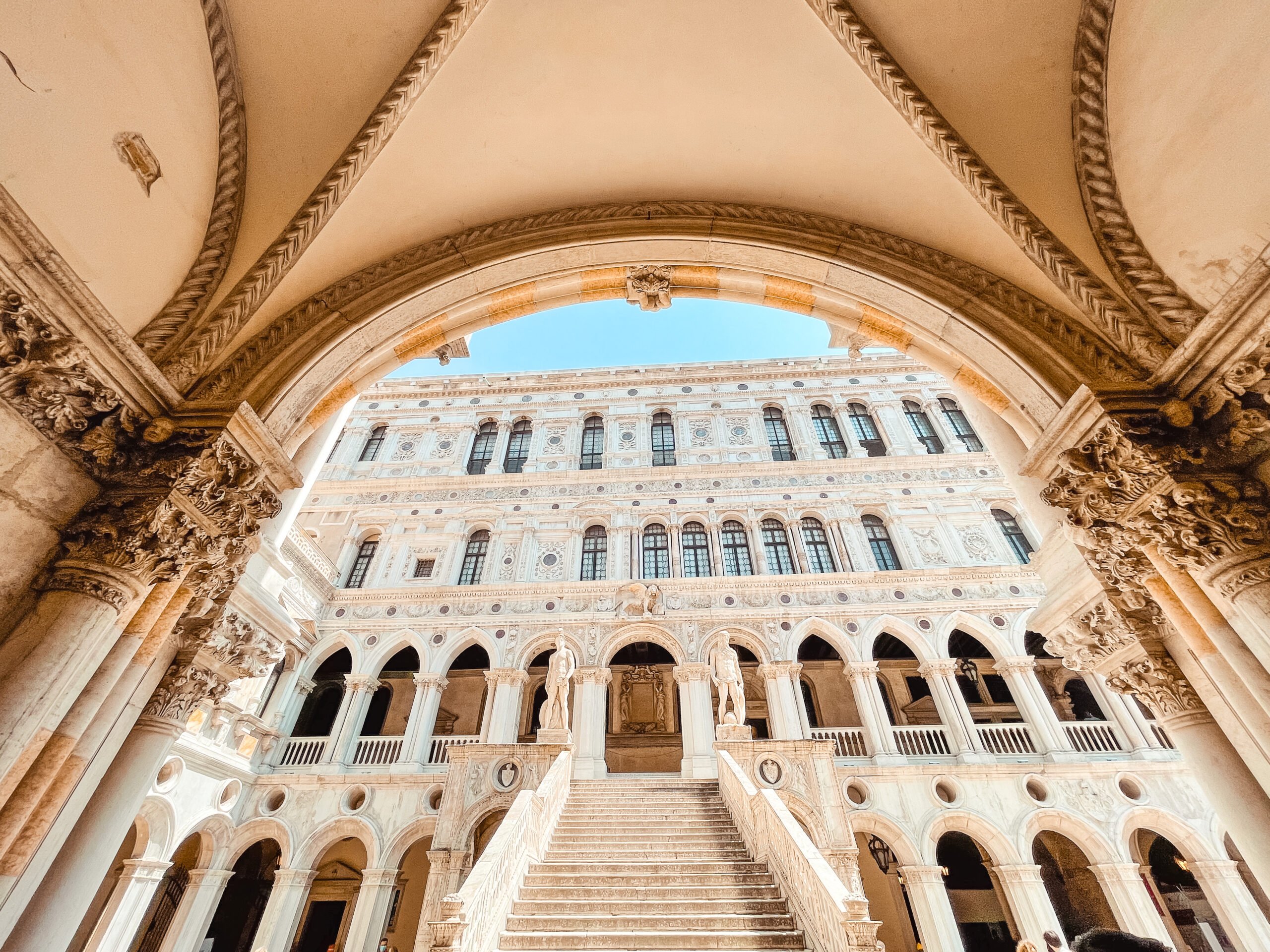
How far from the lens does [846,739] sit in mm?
12039

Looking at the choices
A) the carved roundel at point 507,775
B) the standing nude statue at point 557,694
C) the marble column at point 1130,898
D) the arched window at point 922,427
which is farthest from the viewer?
the arched window at point 922,427

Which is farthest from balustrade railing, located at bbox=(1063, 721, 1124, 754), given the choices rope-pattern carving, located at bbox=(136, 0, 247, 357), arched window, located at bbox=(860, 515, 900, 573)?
rope-pattern carving, located at bbox=(136, 0, 247, 357)

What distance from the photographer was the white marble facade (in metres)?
10.0

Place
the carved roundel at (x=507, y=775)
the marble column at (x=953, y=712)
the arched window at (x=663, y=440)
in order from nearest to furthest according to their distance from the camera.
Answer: the carved roundel at (x=507, y=775) → the marble column at (x=953, y=712) → the arched window at (x=663, y=440)

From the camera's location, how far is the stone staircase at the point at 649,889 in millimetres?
4652

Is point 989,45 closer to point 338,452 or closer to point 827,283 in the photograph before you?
point 827,283

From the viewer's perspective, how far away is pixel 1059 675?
14086 mm

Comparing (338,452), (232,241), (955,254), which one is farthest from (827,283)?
(338,452)

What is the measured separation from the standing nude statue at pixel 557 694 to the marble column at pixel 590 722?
1.15 metres

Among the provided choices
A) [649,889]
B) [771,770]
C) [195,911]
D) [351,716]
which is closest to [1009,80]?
[649,889]

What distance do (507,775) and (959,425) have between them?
Answer: 15171mm

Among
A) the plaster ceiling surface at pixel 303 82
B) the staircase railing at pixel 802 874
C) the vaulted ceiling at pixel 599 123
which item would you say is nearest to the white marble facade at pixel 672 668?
the staircase railing at pixel 802 874

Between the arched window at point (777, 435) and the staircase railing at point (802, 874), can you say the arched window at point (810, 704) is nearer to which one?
the arched window at point (777, 435)

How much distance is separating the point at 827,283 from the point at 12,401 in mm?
4663
